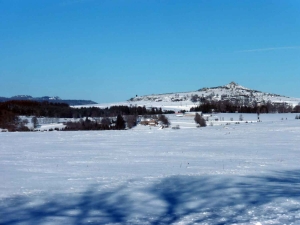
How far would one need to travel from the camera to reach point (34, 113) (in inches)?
3905

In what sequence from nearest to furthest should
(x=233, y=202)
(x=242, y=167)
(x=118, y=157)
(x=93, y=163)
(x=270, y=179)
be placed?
1. (x=233, y=202)
2. (x=270, y=179)
3. (x=242, y=167)
4. (x=93, y=163)
5. (x=118, y=157)

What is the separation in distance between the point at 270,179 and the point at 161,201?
11.2 feet

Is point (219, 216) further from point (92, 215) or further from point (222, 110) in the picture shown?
point (222, 110)

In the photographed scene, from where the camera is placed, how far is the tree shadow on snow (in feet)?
19.2

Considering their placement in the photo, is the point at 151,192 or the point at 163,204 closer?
the point at 163,204

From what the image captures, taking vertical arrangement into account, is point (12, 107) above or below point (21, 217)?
above

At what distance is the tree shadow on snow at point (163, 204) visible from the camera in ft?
19.2

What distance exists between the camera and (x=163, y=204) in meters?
6.70

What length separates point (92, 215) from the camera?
20.0 ft

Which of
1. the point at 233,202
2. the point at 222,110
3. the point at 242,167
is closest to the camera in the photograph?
the point at 233,202

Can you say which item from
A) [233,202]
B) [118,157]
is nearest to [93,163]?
[118,157]

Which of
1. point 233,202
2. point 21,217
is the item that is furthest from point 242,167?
point 21,217

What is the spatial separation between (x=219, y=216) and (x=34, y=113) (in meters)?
99.2

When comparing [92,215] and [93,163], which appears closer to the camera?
[92,215]
